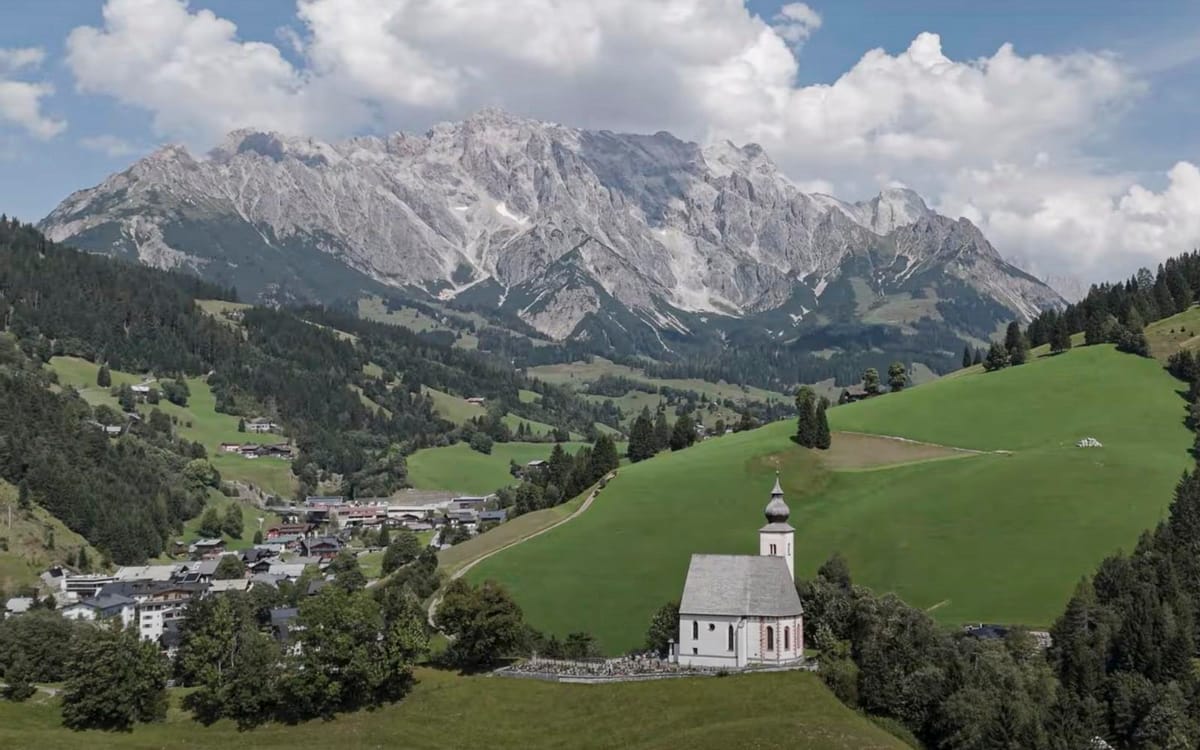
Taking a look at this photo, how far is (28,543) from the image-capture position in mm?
170375

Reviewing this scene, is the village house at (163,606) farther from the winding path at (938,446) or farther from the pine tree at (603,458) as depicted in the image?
the winding path at (938,446)

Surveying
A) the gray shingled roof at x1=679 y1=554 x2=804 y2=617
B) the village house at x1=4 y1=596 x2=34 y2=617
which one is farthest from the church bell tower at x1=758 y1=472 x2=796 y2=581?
the village house at x1=4 y1=596 x2=34 y2=617

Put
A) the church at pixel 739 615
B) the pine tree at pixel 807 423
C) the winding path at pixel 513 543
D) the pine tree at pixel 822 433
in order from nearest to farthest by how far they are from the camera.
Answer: the church at pixel 739 615 < the winding path at pixel 513 543 < the pine tree at pixel 822 433 < the pine tree at pixel 807 423

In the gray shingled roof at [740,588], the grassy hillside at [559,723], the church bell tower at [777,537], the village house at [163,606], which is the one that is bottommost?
the grassy hillside at [559,723]

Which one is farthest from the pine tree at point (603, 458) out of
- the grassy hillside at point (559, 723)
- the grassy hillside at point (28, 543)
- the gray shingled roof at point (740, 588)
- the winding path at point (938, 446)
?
the grassy hillside at point (559, 723)

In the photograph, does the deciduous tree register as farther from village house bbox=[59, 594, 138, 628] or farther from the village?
village house bbox=[59, 594, 138, 628]

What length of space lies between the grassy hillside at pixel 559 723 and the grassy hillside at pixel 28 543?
79.3m

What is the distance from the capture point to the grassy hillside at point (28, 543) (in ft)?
527

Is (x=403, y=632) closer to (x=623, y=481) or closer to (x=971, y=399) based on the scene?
(x=623, y=481)

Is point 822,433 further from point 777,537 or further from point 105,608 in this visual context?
point 105,608

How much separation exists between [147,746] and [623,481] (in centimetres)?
9314

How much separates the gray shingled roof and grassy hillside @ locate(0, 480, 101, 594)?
9999 centimetres

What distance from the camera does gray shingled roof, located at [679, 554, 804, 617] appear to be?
94250mm

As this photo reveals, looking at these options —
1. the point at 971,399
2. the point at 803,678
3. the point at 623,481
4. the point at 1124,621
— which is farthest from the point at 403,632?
the point at 971,399
